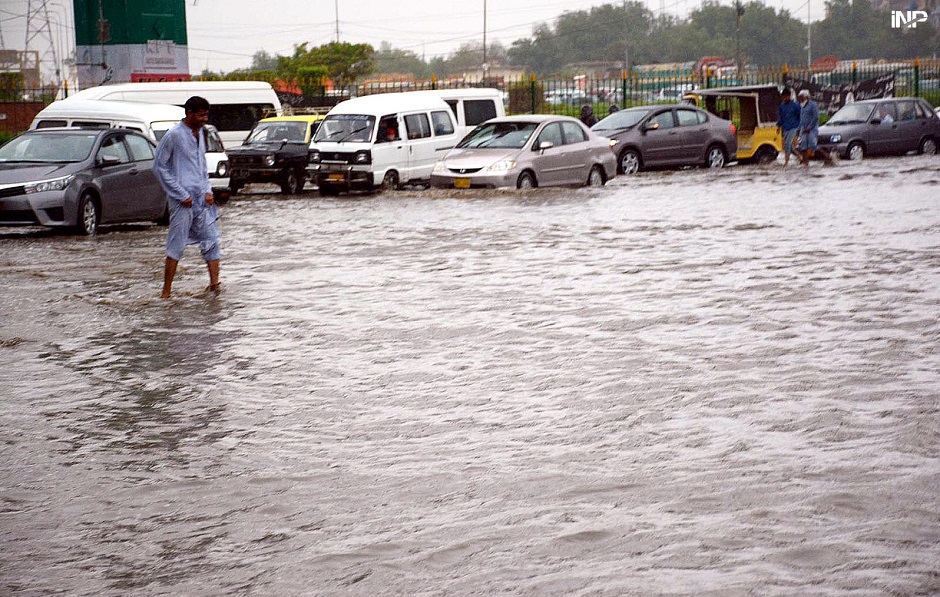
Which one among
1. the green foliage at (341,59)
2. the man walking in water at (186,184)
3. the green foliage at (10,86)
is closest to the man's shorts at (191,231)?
the man walking in water at (186,184)

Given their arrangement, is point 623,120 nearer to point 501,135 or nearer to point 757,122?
point 757,122

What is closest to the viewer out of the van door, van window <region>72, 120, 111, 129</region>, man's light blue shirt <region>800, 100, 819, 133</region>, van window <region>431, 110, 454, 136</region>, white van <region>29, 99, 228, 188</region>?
white van <region>29, 99, 228, 188</region>

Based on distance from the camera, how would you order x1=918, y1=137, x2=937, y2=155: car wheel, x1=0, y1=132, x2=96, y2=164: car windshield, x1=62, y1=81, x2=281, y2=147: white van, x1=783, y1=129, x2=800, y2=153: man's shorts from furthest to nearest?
x1=918, y1=137, x2=937, y2=155: car wheel, x1=783, y1=129, x2=800, y2=153: man's shorts, x1=62, y1=81, x2=281, y2=147: white van, x1=0, y1=132, x2=96, y2=164: car windshield

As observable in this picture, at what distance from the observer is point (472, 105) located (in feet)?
95.6

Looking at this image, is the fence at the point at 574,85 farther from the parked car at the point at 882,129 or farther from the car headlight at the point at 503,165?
the car headlight at the point at 503,165

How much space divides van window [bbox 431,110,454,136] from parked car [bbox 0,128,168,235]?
8123 millimetres

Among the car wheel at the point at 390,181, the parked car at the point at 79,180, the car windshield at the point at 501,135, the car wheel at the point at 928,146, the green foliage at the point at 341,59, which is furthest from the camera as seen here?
the green foliage at the point at 341,59

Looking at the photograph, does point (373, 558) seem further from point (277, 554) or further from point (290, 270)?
point (290, 270)

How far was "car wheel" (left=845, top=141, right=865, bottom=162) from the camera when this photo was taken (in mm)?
Result: 31516

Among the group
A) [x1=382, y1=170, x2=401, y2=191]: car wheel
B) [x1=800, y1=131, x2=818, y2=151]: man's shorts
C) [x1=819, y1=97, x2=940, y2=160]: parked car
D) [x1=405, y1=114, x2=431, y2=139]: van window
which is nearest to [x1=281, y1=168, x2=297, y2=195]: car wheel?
[x1=382, y1=170, x2=401, y2=191]: car wheel

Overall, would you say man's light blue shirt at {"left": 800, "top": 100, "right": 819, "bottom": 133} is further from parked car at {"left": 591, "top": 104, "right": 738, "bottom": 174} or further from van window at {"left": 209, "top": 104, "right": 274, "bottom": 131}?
van window at {"left": 209, "top": 104, "right": 274, "bottom": 131}

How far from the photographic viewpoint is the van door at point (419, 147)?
2614cm

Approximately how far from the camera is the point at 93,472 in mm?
6004

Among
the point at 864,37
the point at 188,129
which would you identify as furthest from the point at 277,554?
the point at 864,37
